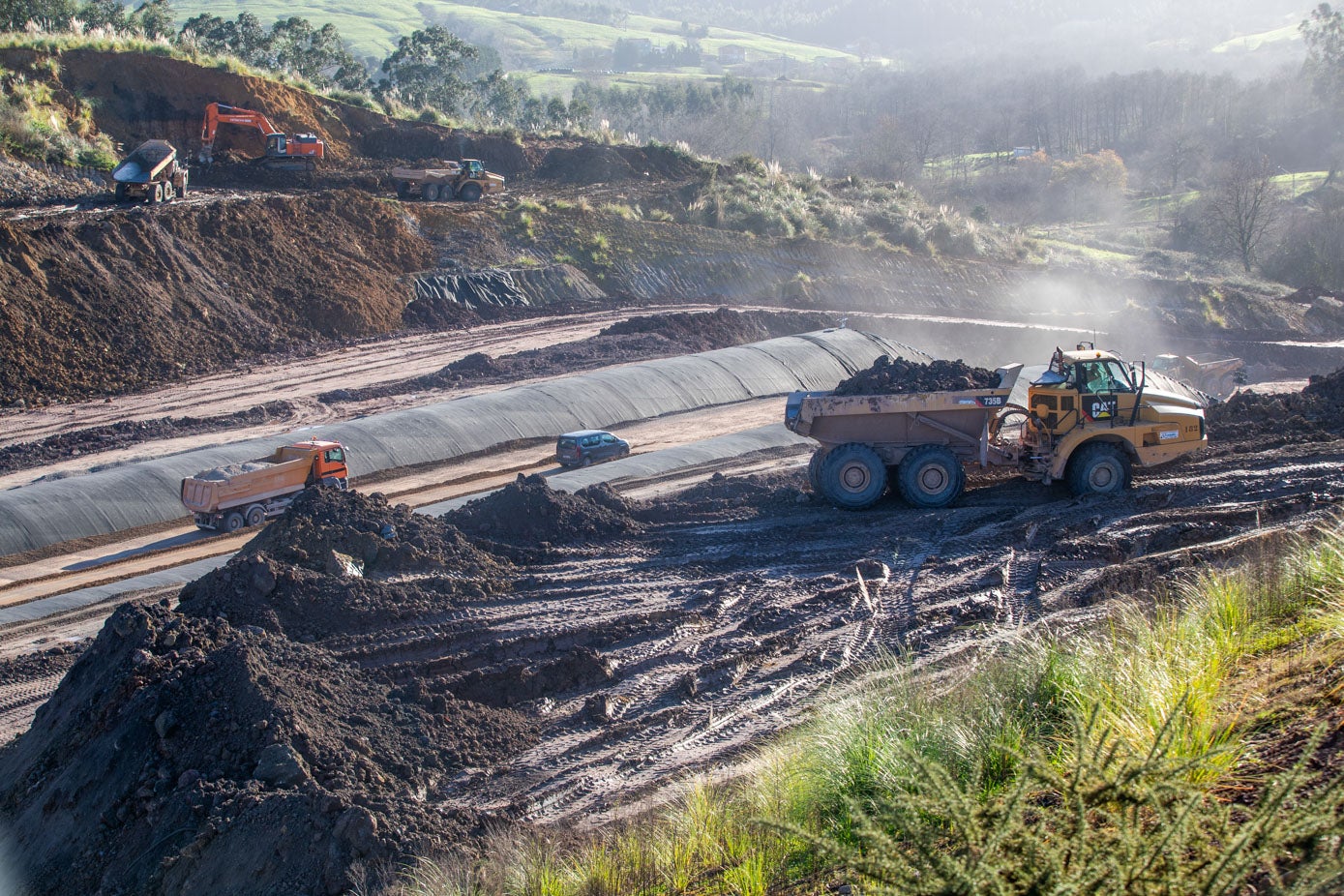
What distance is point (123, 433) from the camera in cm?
2531

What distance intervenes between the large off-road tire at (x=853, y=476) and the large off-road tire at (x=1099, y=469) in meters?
2.94

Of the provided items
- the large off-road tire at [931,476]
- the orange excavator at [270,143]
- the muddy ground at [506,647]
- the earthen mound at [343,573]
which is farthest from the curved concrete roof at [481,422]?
the orange excavator at [270,143]

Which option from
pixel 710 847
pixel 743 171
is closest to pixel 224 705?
pixel 710 847

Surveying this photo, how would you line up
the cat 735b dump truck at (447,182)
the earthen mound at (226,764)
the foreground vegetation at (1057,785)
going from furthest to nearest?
the cat 735b dump truck at (447,182), the earthen mound at (226,764), the foreground vegetation at (1057,785)

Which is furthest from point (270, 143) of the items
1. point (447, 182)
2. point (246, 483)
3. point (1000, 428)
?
point (1000, 428)

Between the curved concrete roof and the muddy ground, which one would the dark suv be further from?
the muddy ground

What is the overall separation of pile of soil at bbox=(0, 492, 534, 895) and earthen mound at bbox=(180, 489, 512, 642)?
1.3 inches

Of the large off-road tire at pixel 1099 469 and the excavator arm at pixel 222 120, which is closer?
the large off-road tire at pixel 1099 469

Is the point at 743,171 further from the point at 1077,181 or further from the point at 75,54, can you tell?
the point at 1077,181

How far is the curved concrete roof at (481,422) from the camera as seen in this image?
19906mm

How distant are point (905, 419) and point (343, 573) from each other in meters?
8.72

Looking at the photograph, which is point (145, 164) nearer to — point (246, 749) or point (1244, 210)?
point (246, 749)

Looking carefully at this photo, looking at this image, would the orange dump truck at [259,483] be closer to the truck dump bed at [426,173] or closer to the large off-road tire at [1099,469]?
the large off-road tire at [1099,469]

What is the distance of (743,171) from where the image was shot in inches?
2154
